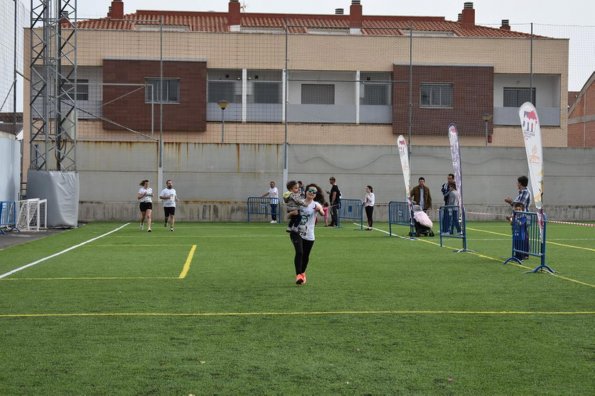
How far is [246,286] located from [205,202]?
81.8 ft

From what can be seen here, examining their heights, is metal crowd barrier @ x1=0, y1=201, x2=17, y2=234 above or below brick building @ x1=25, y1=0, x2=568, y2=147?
below

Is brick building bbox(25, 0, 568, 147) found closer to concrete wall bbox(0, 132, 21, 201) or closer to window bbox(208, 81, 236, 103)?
window bbox(208, 81, 236, 103)

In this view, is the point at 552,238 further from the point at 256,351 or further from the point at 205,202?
the point at 256,351

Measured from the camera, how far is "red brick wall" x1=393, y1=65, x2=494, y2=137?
49.1m

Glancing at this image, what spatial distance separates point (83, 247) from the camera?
2394cm

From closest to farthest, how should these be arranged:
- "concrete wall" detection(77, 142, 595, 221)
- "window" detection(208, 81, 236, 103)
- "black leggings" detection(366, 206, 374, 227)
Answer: "black leggings" detection(366, 206, 374, 227) < "concrete wall" detection(77, 142, 595, 221) < "window" detection(208, 81, 236, 103)

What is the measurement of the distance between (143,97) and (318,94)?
889cm

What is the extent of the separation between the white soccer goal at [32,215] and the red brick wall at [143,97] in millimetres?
11914

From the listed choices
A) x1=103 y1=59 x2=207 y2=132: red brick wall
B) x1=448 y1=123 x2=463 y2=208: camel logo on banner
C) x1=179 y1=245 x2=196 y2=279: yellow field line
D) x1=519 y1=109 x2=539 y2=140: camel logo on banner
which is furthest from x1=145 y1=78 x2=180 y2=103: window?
x1=519 y1=109 x2=539 y2=140: camel logo on banner

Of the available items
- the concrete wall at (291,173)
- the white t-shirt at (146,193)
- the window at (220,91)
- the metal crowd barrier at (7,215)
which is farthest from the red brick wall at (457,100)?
the metal crowd barrier at (7,215)

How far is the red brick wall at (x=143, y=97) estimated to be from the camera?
46750 millimetres

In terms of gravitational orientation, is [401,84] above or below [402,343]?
above

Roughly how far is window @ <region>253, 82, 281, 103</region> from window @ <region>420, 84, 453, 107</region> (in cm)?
735

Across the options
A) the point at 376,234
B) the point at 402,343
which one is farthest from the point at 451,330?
the point at 376,234
